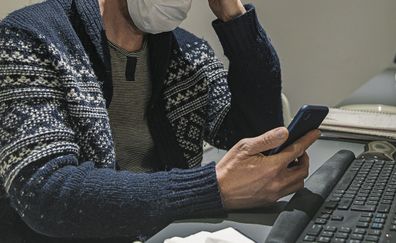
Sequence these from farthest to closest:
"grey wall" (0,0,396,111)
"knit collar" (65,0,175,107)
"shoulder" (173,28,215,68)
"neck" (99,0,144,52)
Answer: "grey wall" (0,0,396,111), "shoulder" (173,28,215,68), "neck" (99,0,144,52), "knit collar" (65,0,175,107)

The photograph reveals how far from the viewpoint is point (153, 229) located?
81cm

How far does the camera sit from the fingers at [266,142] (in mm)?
809

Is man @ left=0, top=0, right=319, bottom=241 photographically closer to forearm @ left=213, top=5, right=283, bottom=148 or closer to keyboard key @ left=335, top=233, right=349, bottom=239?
forearm @ left=213, top=5, right=283, bottom=148

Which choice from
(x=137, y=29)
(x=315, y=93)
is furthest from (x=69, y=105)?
(x=315, y=93)

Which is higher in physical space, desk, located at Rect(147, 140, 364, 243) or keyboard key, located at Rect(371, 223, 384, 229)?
keyboard key, located at Rect(371, 223, 384, 229)

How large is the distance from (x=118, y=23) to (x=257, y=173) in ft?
1.80

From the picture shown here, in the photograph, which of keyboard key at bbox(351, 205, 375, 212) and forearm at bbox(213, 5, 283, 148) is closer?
keyboard key at bbox(351, 205, 375, 212)

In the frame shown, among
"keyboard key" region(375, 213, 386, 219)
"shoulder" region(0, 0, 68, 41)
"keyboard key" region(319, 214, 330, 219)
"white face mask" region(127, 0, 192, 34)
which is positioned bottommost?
"keyboard key" region(375, 213, 386, 219)

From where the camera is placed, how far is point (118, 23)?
1.21 metres

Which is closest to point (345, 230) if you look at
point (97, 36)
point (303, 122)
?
point (303, 122)

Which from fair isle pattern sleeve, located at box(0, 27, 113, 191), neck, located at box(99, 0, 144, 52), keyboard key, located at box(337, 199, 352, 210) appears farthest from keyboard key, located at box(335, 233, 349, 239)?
neck, located at box(99, 0, 144, 52)

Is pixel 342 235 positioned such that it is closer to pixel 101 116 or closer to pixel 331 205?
pixel 331 205

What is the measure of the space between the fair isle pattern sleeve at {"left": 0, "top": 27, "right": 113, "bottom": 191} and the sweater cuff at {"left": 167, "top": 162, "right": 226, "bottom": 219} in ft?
0.62

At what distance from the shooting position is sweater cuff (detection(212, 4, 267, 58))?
1.24 metres
